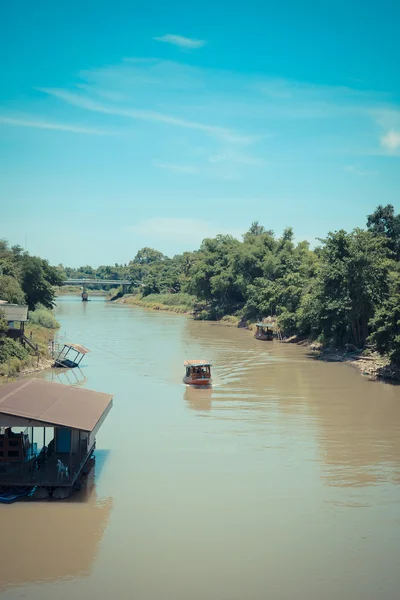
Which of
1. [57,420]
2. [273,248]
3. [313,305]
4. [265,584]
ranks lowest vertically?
[265,584]

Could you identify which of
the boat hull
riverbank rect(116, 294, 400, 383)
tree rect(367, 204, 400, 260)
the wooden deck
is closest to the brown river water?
the wooden deck

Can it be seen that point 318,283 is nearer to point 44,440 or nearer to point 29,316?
point 29,316

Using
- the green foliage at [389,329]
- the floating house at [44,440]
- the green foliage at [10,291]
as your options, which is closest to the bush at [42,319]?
the green foliage at [10,291]

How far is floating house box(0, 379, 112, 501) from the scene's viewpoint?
1366cm

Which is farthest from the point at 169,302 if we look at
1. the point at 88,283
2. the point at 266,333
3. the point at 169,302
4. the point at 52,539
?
the point at 52,539

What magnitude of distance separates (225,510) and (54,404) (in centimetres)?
522

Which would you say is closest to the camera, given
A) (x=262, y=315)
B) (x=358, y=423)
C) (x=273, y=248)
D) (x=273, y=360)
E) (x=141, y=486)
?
(x=141, y=486)

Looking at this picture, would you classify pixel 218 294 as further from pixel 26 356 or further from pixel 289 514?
pixel 289 514

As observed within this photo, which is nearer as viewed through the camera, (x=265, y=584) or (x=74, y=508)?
(x=265, y=584)

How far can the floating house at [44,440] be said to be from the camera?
13.7m

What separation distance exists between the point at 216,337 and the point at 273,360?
14.7 meters

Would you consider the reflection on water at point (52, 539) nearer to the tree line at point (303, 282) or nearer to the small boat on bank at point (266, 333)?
the tree line at point (303, 282)

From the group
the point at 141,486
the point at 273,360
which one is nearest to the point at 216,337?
the point at 273,360

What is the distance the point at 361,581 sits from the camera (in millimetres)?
11039
